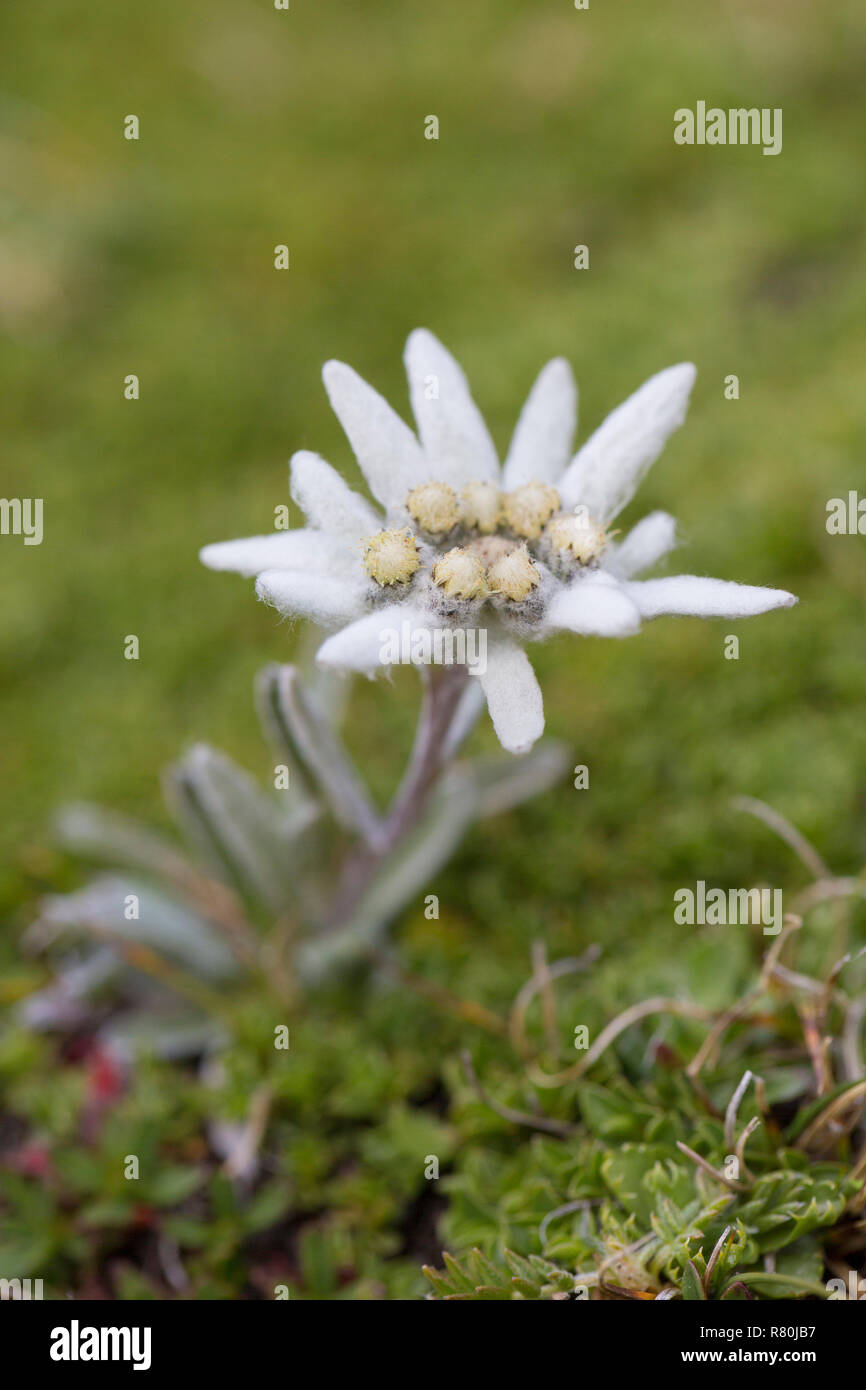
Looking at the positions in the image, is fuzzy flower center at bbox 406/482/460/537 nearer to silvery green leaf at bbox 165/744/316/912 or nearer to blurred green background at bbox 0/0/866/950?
silvery green leaf at bbox 165/744/316/912

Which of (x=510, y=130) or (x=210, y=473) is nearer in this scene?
(x=210, y=473)

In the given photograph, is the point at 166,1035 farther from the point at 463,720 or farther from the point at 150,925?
the point at 463,720

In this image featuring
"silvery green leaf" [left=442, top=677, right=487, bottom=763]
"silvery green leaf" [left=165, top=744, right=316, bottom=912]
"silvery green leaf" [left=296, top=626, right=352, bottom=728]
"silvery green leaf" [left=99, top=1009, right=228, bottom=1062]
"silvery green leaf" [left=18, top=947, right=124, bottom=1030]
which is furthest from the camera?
"silvery green leaf" [left=296, top=626, right=352, bottom=728]

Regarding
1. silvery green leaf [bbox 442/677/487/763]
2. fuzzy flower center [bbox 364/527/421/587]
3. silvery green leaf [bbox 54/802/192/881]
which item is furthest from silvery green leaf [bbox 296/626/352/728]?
fuzzy flower center [bbox 364/527/421/587]

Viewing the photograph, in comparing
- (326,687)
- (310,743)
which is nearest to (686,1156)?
(310,743)
